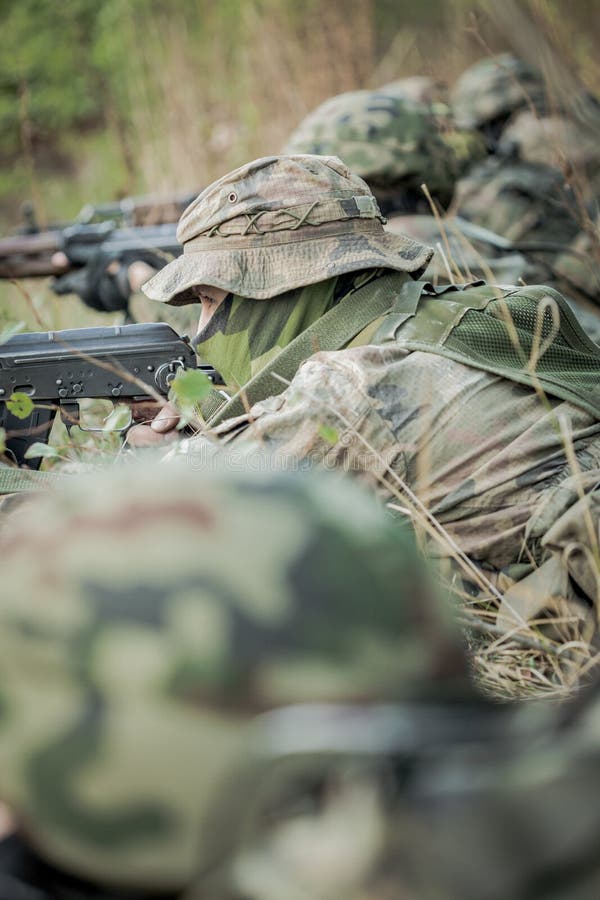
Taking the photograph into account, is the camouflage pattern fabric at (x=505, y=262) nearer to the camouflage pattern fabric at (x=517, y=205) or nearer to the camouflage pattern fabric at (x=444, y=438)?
Result: the camouflage pattern fabric at (x=517, y=205)

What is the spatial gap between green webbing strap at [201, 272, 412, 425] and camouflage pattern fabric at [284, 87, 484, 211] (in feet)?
7.86

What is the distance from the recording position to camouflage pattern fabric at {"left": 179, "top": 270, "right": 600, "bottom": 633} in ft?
7.77

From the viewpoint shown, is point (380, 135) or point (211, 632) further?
point (380, 135)

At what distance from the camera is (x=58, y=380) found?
10.4 feet

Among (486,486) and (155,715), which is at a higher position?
(155,715)

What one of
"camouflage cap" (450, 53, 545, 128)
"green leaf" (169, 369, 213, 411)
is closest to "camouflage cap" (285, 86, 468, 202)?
"camouflage cap" (450, 53, 545, 128)

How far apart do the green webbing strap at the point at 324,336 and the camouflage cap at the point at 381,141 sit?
240 centimetres

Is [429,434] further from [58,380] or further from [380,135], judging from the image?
[380,135]

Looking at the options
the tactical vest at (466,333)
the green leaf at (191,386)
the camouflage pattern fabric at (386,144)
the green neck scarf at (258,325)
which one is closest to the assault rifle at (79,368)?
the green neck scarf at (258,325)

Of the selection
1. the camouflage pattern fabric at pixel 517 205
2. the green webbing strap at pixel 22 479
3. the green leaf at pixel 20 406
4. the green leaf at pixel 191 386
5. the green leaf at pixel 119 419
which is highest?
the green leaf at pixel 191 386

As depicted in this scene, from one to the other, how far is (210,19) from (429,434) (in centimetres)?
851

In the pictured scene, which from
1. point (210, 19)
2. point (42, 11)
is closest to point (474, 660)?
point (210, 19)

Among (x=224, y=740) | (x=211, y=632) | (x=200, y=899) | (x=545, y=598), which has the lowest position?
(x=545, y=598)

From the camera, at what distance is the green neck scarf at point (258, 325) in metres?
2.76
